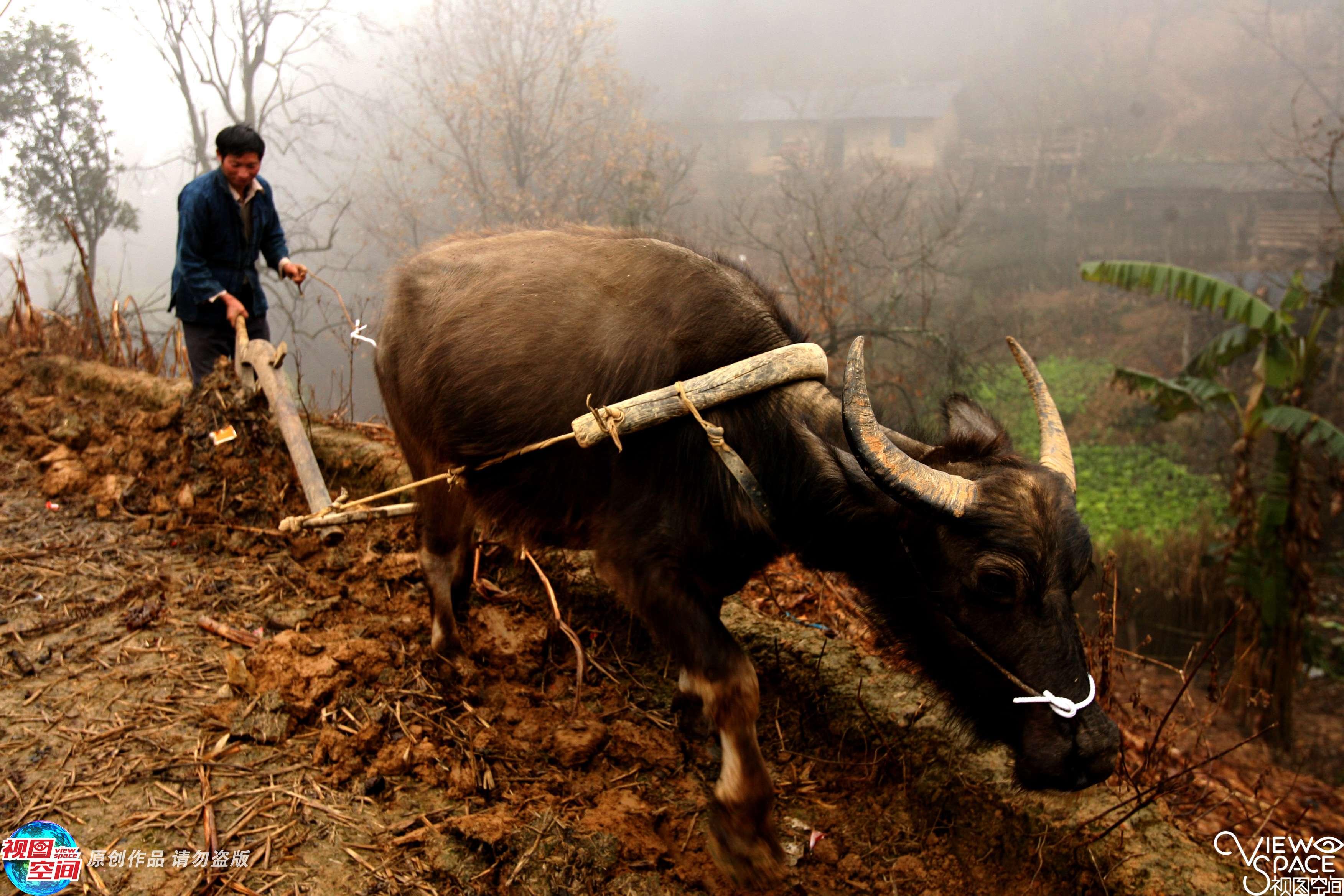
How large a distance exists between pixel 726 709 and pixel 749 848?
13.9 inches

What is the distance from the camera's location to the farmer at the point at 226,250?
3949 mm

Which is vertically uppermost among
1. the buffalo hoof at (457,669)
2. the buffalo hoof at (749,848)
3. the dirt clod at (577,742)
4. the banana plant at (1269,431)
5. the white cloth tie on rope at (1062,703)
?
the white cloth tie on rope at (1062,703)

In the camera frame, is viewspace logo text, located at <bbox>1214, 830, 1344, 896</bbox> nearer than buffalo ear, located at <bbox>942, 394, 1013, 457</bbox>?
Yes

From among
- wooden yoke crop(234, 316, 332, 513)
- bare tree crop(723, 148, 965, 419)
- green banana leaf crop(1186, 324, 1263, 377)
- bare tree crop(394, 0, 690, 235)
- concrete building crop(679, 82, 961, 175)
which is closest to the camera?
wooden yoke crop(234, 316, 332, 513)

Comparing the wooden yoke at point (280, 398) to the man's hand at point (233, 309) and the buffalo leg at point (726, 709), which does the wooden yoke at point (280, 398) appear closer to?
the man's hand at point (233, 309)

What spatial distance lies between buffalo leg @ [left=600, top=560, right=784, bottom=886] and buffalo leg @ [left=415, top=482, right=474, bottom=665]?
4.02 ft

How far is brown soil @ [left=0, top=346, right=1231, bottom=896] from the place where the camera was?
2211mm

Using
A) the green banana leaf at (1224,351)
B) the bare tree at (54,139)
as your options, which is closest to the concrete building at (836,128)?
the bare tree at (54,139)

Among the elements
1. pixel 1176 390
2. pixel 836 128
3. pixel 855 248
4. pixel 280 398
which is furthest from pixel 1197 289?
pixel 836 128

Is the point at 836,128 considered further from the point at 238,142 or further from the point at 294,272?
the point at 294,272

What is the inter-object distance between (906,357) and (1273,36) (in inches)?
925

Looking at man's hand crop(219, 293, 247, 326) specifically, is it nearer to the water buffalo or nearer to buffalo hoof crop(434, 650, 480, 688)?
the water buffalo

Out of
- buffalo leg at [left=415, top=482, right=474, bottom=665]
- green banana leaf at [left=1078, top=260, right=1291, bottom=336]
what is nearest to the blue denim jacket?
buffalo leg at [left=415, top=482, right=474, bottom=665]

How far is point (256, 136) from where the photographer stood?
402 centimetres
